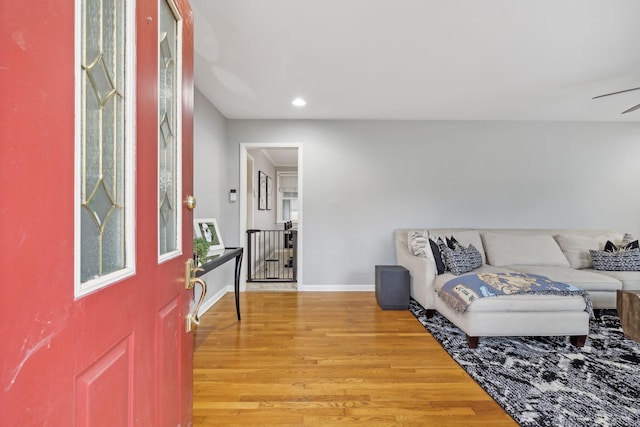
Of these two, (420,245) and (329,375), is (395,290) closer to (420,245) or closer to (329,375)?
(420,245)

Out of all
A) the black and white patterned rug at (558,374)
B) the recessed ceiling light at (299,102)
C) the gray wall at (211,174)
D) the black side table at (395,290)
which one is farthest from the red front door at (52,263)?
the black side table at (395,290)

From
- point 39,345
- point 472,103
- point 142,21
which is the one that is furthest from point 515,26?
point 39,345

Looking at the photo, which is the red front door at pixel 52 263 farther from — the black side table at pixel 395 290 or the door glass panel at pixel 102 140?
the black side table at pixel 395 290

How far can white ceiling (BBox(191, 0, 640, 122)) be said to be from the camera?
2035 millimetres

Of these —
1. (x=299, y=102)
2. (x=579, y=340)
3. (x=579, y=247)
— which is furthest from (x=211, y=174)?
(x=579, y=247)

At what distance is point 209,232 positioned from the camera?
320 centimetres

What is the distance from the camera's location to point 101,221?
2.41 ft

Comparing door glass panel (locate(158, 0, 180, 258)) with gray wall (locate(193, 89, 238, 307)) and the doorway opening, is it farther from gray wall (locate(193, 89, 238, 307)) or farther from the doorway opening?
the doorway opening

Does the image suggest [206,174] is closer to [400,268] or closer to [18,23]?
[400,268]

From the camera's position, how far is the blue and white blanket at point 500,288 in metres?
2.60

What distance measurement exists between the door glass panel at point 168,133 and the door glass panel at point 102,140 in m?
0.23

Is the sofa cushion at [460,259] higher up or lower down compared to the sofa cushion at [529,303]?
higher up

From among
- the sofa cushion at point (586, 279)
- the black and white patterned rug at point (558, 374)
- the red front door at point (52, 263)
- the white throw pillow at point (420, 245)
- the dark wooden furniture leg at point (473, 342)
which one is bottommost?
the black and white patterned rug at point (558, 374)

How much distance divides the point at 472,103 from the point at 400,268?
7.30 feet
